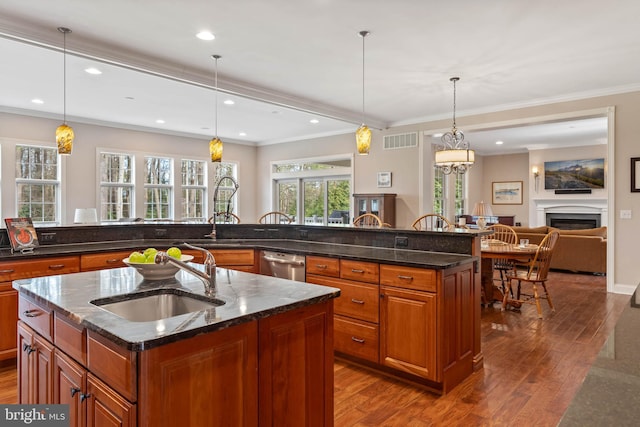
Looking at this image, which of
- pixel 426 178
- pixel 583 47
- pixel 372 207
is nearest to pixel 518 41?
pixel 583 47

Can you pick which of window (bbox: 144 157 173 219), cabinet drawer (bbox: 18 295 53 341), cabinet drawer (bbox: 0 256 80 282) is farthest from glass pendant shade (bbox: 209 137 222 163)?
window (bbox: 144 157 173 219)

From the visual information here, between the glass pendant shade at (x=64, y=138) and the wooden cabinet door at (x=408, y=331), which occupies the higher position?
the glass pendant shade at (x=64, y=138)

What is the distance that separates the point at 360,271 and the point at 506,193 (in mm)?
9990

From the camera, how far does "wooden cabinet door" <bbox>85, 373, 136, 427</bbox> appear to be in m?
1.25

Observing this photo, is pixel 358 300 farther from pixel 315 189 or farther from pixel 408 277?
pixel 315 189

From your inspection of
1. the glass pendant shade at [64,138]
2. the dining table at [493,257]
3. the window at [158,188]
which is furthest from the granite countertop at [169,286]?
the window at [158,188]

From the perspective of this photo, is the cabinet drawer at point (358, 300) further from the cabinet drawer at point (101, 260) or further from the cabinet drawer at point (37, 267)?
the cabinet drawer at point (37, 267)

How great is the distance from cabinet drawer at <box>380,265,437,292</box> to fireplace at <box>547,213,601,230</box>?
9.29 metres

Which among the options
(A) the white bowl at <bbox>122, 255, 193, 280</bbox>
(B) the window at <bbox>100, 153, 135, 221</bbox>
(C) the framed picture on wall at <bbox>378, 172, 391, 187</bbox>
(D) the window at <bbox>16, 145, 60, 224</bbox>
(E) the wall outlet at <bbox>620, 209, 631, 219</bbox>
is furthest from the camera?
(C) the framed picture on wall at <bbox>378, 172, 391, 187</bbox>

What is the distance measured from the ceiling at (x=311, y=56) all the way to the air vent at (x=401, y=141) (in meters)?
0.44

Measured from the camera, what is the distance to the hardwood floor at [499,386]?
2371mm

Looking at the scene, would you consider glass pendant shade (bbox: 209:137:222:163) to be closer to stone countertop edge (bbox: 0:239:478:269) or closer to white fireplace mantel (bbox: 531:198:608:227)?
stone countertop edge (bbox: 0:239:478:269)

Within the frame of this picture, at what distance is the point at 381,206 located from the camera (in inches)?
290

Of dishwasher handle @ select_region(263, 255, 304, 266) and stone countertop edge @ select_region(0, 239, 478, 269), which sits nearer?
stone countertop edge @ select_region(0, 239, 478, 269)
